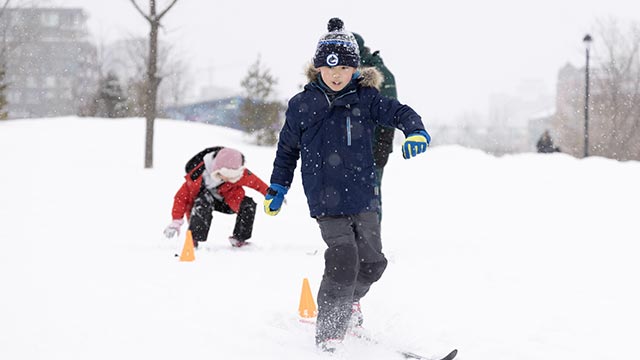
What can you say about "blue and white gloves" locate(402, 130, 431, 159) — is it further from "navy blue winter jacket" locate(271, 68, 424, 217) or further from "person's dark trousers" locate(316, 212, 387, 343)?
"person's dark trousers" locate(316, 212, 387, 343)

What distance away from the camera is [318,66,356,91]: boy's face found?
3242 mm

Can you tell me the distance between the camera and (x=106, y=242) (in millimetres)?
6668

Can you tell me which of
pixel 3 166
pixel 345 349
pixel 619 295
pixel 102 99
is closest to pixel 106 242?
pixel 345 349

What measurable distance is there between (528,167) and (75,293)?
1349cm

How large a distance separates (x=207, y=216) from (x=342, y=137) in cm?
344

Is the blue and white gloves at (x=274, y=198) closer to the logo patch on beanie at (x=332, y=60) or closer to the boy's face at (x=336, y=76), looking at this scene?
the boy's face at (x=336, y=76)

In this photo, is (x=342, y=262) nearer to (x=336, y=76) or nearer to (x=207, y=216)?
(x=336, y=76)

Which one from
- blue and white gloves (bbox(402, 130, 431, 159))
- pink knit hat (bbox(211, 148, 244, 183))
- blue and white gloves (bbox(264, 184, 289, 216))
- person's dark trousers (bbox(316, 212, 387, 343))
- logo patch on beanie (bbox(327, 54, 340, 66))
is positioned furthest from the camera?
pink knit hat (bbox(211, 148, 244, 183))

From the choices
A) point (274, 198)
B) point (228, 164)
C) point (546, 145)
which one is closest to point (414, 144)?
point (274, 198)

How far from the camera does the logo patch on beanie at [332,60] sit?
3.23 metres

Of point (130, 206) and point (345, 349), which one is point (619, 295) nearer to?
point (345, 349)

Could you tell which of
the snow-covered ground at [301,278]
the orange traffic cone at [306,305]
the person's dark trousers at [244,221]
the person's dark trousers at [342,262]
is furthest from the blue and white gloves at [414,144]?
the person's dark trousers at [244,221]

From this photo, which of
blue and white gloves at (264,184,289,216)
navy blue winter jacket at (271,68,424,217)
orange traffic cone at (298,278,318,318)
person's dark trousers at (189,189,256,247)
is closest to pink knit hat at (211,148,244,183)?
person's dark trousers at (189,189,256,247)

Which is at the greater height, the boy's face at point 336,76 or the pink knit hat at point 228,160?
the boy's face at point 336,76
